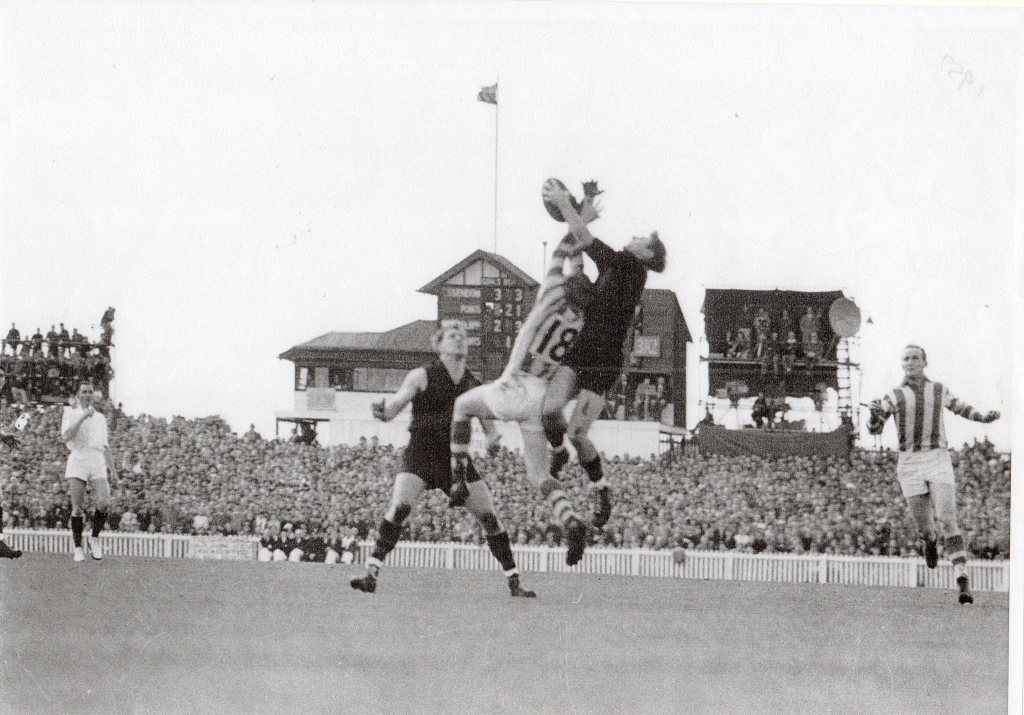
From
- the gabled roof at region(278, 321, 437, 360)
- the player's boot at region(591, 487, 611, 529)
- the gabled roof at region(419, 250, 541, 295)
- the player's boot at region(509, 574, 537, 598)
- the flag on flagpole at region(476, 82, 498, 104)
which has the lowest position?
the player's boot at region(509, 574, 537, 598)

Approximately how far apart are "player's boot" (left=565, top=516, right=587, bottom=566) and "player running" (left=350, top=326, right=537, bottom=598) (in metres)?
0.31

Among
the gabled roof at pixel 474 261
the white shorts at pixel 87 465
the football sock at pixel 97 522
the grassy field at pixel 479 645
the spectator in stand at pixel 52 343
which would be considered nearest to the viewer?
the grassy field at pixel 479 645

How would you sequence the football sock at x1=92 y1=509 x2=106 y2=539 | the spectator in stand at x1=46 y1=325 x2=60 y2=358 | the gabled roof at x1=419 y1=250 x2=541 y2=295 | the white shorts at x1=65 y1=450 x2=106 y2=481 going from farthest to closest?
1. the football sock at x1=92 y1=509 x2=106 y2=539
2. the white shorts at x1=65 y1=450 x2=106 y2=481
3. the spectator in stand at x1=46 y1=325 x2=60 y2=358
4. the gabled roof at x1=419 y1=250 x2=541 y2=295

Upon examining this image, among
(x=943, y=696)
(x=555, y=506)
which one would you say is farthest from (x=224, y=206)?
(x=943, y=696)

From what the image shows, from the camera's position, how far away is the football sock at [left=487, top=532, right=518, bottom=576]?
22.4 ft

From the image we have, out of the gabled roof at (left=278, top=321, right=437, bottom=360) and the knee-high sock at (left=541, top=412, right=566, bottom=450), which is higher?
the gabled roof at (left=278, top=321, right=437, bottom=360)

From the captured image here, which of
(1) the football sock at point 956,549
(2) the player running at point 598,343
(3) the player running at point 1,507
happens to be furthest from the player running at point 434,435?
(1) the football sock at point 956,549

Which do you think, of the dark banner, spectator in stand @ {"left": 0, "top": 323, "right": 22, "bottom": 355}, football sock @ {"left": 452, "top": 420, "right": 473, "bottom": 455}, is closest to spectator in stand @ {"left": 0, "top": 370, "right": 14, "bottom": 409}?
spectator in stand @ {"left": 0, "top": 323, "right": 22, "bottom": 355}

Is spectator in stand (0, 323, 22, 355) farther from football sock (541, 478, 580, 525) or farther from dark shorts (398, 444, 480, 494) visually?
football sock (541, 478, 580, 525)

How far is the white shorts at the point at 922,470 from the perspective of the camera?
22.4 feet

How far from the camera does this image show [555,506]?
22.4 ft

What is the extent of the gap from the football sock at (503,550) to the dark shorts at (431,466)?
368 millimetres

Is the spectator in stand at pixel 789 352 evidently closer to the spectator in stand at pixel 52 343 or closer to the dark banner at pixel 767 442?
the dark banner at pixel 767 442

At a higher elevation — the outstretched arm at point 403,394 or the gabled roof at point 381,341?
the gabled roof at point 381,341
